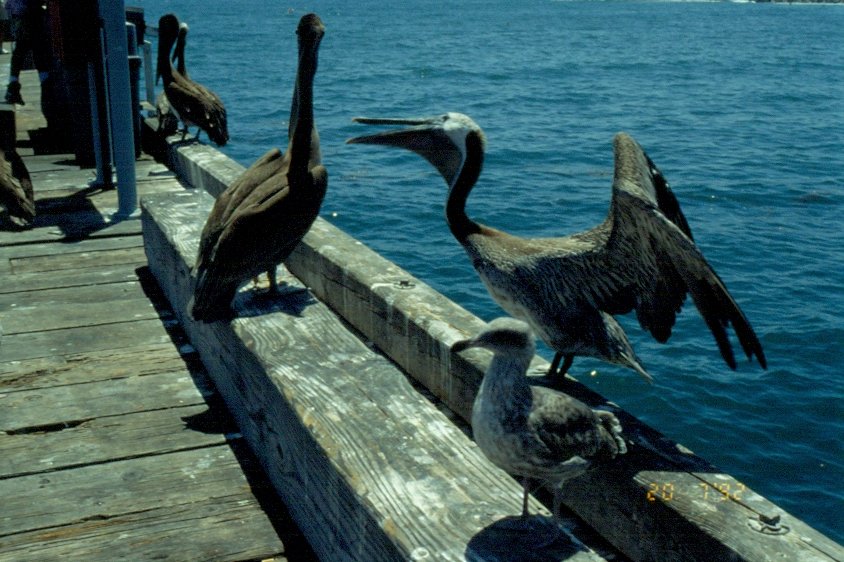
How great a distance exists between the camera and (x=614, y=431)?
3.23m

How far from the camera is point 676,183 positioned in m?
21.2

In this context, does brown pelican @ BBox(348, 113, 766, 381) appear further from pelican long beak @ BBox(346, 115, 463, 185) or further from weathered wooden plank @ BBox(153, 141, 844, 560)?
pelican long beak @ BBox(346, 115, 463, 185)

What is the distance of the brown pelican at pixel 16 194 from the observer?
7.14 m

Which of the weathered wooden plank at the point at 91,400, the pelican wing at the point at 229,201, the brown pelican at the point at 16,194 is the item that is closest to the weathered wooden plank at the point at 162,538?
the weathered wooden plank at the point at 91,400

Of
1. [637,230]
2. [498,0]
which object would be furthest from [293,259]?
[498,0]

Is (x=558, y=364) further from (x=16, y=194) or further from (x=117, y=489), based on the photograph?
(x=16, y=194)

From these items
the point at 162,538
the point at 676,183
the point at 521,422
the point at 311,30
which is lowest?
the point at 676,183

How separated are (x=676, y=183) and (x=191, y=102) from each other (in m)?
13.1

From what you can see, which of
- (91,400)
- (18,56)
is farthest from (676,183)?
(91,400)

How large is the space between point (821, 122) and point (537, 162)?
1201 cm

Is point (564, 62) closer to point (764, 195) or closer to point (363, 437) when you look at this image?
point (764, 195)

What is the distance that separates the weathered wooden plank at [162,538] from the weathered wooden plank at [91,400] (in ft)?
2.99

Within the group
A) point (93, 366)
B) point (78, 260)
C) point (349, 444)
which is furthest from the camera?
point (78, 260)

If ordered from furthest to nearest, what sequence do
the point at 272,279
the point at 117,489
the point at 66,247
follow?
the point at 66,247
the point at 272,279
the point at 117,489
